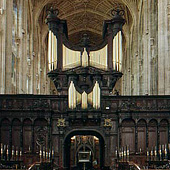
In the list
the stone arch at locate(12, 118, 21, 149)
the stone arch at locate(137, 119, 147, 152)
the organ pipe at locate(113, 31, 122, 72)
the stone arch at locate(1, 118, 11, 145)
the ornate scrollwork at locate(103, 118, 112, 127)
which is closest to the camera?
the stone arch at locate(1, 118, 11, 145)

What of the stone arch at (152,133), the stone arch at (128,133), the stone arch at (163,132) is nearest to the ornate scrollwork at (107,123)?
the stone arch at (128,133)

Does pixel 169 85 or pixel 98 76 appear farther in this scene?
pixel 169 85

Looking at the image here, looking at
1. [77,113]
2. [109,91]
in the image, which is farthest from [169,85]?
[77,113]

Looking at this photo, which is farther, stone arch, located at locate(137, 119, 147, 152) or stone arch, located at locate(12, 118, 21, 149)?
stone arch, located at locate(137, 119, 147, 152)

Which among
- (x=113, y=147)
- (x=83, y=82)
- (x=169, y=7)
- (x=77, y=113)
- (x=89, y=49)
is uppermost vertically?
(x=169, y=7)

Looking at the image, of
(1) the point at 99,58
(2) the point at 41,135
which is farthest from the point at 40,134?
(1) the point at 99,58

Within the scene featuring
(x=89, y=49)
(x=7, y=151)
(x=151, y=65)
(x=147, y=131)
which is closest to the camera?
(x=7, y=151)

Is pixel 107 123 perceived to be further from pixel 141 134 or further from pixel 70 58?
pixel 70 58

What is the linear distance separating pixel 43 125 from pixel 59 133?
3.95 feet

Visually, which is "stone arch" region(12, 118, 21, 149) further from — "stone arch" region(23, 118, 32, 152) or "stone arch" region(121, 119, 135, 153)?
"stone arch" region(121, 119, 135, 153)

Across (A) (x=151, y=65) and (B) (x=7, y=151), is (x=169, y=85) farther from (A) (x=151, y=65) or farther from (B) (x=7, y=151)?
(B) (x=7, y=151)

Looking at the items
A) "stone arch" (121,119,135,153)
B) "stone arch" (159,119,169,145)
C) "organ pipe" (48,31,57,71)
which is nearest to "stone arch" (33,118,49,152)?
"organ pipe" (48,31,57,71)

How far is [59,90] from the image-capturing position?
3241 centimetres

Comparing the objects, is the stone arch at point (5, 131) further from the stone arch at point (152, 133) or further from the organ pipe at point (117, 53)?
the stone arch at point (152, 133)
